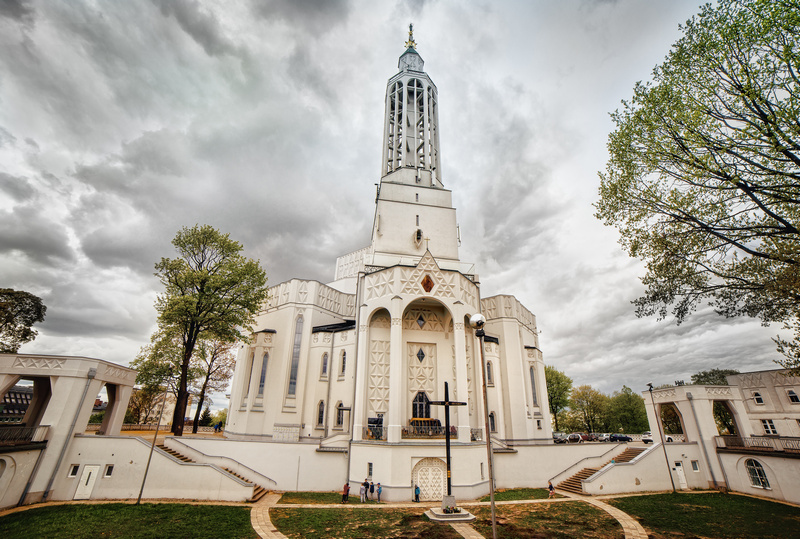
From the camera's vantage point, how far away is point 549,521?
14.8m

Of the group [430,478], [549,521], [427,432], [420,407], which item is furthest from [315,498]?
[549,521]

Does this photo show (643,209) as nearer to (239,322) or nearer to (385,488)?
(385,488)

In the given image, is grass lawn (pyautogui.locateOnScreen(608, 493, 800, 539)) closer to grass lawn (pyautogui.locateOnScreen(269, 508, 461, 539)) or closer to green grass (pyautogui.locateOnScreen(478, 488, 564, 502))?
green grass (pyautogui.locateOnScreen(478, 488, 564, 502))

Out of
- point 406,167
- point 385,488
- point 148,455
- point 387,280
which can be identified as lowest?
point 385,488

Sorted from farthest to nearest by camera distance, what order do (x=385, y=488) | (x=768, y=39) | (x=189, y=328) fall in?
(x=189, y=328)
(x=385, y=488)
(x=768, y=39)

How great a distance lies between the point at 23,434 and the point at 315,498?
13465 millimetres

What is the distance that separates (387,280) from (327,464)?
11945 millimetres

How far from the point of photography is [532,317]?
35688 millimetres

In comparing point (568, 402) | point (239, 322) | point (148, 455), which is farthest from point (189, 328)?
point (568, 402)

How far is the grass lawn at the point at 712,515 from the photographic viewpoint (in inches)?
→ 537

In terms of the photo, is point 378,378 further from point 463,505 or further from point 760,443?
point 760,443

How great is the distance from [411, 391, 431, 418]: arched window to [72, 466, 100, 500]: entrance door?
1710 cm

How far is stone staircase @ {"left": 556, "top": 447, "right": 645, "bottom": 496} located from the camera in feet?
69.7

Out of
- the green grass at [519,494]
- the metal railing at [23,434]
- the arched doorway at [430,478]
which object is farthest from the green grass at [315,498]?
the metal railing at [23,434]
